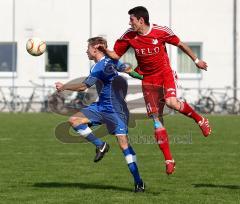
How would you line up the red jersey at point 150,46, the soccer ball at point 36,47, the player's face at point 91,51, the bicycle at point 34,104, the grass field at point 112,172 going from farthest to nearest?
the bicycle at point 34,104, the soccer ball at point 36,47, the player's face at point 91,51, the red jersey at point 150,46, the grass field at point 112,172

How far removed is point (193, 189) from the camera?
12.8 meters

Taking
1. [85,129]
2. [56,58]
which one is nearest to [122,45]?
[85,129]

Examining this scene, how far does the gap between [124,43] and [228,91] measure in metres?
29.5

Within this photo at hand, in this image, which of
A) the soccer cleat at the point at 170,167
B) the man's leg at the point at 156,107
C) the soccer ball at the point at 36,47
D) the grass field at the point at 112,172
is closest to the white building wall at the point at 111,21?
the grass field at the point at 112,172

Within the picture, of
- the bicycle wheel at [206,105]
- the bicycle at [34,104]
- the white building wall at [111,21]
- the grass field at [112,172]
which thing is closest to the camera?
the grass field at [112,172]

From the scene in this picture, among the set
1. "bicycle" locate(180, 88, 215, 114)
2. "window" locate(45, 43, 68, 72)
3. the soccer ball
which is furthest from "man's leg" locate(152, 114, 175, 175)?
"window" locate(45, 43, 68, 72)

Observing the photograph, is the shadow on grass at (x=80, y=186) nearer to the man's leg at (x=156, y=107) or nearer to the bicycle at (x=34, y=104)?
the man's leg at (x=156, y=107)

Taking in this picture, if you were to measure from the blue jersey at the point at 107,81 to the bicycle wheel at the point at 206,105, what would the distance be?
89.5 feet

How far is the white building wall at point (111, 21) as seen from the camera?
41.8 meters

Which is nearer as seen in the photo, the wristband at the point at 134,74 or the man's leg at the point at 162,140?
the wristband at the point at 134,74

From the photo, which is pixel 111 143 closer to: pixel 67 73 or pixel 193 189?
pixel 193 189

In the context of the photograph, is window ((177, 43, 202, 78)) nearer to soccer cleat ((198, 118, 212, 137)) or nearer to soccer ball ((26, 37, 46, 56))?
soccer ball ((26, 37, 46, 56))

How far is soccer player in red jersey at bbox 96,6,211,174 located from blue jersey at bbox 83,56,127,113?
9.6 inches

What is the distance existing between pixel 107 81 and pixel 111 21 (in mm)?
29277
